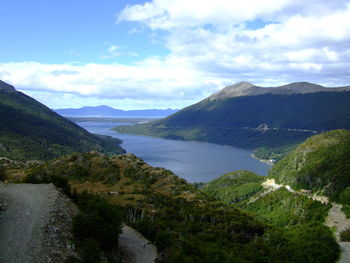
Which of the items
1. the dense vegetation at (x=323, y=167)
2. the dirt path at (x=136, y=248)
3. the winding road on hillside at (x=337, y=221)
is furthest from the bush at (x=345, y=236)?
the dirt path at (x=136, y=248)

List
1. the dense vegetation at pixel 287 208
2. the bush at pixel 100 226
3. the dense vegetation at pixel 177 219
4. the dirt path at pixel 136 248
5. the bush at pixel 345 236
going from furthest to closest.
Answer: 1. the dense vegetation at pixel 287 208
2. the bush at pixel 345 236
3. the dense vegetation at pixel 177 219
4. the dirt path at pixel 136 248
5. the bush at pixel 100 226

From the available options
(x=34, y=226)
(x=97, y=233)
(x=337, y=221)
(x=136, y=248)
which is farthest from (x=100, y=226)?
(x=337, y=221)

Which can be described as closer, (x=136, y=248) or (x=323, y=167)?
(x=136, y=248)

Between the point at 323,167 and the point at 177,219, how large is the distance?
113 meters

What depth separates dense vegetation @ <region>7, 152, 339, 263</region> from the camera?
4391 centimetres

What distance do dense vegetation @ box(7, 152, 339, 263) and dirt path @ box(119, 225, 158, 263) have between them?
1.52 meters

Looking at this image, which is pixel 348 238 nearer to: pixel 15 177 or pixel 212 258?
pixel 212 258

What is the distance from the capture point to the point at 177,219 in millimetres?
61625

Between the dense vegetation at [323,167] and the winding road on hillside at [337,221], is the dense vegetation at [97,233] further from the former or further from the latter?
the dense vegetation at [323,167]

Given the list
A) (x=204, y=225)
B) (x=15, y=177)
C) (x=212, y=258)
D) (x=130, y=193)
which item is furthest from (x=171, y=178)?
(x=212, y=258)

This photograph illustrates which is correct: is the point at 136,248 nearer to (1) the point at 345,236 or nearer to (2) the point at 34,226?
(2) the point at 34,226

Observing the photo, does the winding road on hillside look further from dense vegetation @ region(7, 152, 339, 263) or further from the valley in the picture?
dense vegetation @ region(7, 152, 339, 263)

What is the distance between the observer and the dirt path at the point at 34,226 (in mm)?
24484

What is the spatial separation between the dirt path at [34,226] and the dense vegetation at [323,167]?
404 feet
